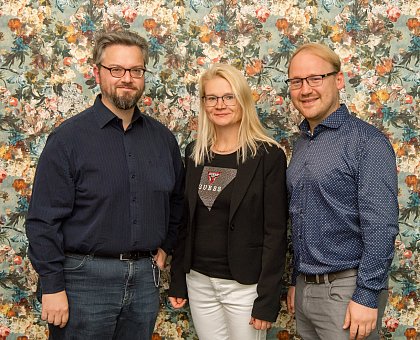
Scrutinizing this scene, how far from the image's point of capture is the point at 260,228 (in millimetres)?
2088

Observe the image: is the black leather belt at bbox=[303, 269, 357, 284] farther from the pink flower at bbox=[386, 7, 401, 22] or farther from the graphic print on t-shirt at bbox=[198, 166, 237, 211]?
the pink flower at bbox=[386, 7, 401, 22]

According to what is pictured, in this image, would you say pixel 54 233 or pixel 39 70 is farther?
pixel 39 70

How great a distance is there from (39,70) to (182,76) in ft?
2.53

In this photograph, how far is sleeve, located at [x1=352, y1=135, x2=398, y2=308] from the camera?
171 cm

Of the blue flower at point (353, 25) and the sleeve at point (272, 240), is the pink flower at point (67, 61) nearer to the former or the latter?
the sleeve at point (272, 240)

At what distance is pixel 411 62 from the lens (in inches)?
98.8

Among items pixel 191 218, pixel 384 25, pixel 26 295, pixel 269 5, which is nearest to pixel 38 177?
pixel 191 218

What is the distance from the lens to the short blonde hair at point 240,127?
7.02 feet

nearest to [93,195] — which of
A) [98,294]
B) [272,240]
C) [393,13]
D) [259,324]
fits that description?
[98,294]

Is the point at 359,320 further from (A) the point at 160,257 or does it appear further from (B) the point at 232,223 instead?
(A) the point at 160,257

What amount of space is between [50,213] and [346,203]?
119cm

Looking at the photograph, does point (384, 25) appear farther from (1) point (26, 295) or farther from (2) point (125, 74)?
(1) point (26, 295)

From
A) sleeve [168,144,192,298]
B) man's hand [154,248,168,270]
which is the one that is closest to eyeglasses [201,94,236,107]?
sleeve [168,144,192,298]

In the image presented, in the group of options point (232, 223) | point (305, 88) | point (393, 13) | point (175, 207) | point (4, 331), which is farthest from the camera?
point (4, 331)
